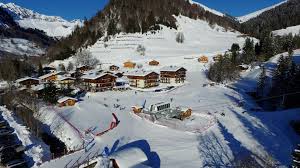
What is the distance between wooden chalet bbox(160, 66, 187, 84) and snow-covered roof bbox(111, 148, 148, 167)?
46726mm

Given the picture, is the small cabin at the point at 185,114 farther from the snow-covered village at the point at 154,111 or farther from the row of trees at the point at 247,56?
the row of trees at the point at 247,56

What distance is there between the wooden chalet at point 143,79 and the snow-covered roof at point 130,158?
139 ft

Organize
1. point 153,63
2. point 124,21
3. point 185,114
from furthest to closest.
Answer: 1. point 124,21
2. point 153,63
3. point 185,114

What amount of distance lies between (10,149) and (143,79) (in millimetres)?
35645

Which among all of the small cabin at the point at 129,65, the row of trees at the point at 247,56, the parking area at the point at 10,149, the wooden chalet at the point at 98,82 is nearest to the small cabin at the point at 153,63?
the small cabin at the point at 129,65

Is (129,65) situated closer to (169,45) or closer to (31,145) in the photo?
(169,45)

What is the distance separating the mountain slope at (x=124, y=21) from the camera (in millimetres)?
125375

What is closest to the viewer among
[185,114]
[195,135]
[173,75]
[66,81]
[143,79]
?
[195,135]

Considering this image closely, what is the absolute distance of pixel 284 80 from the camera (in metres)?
53.6

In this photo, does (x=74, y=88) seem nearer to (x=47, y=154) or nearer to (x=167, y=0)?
(x=47, y=154)

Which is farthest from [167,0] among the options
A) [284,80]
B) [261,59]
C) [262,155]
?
[262,155]

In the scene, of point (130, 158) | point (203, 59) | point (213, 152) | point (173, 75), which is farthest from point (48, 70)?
point (130, 158)

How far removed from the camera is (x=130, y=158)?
24.0 meters

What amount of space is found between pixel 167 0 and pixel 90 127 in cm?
12041
